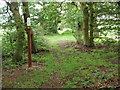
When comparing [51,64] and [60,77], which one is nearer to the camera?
[60,77]

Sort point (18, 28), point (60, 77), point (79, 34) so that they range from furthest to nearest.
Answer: point (79, 34), point (18, 28), point (60, 77)

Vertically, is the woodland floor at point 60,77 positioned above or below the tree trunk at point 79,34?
below

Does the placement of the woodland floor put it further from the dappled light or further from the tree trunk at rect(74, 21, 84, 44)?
the tree trunk at rect(74, 21, 84, 44)

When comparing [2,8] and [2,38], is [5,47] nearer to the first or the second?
[2,38]

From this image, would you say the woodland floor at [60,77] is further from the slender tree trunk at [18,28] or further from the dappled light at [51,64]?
the slender tree trunk at [18,28]

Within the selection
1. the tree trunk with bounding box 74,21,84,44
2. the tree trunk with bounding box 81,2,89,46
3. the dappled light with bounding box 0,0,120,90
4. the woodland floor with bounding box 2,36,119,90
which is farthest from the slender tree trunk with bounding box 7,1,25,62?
the tree trunk with bounding box 74,21,84,44

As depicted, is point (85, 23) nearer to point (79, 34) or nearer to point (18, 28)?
point (79, 34)

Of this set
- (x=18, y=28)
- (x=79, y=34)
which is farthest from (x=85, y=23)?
(x=18, y=28)

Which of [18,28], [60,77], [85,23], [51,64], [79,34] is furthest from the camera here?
[79,34]

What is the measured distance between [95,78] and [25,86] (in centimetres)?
293

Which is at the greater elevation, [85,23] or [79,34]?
[85,23]

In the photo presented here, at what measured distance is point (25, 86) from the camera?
5.80m

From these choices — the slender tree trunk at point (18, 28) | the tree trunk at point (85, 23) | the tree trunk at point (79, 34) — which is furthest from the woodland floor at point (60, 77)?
the tree trunk at point (79, 34)

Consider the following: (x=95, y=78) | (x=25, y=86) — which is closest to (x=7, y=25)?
(x=25, y=86)
